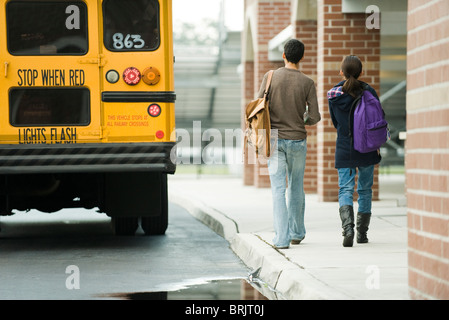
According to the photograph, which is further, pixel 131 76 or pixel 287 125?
pixel 131 76

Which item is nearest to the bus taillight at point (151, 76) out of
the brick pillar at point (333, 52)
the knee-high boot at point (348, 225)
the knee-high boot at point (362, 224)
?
the knee-high boot at point (348, 225)

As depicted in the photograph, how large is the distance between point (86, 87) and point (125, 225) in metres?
2.46

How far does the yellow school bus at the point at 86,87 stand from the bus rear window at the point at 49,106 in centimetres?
1

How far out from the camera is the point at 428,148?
5250 mm

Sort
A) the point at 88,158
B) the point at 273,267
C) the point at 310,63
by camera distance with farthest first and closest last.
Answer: the point at 310,63 < the point at 88,158 < the point at 273,267

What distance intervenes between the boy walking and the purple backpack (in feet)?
1.32

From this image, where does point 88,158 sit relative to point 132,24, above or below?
below

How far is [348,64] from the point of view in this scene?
8.71 metres

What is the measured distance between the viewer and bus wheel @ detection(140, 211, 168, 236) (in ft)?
36.8

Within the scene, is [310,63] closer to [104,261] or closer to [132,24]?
[132,24]

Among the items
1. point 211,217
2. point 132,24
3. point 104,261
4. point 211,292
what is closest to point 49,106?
point 132,24

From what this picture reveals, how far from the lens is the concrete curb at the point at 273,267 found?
6168mm

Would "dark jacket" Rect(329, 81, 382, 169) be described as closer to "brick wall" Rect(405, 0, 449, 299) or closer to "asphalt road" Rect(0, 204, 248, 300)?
"asphalt road" Rect(0, 204, 248, 300)

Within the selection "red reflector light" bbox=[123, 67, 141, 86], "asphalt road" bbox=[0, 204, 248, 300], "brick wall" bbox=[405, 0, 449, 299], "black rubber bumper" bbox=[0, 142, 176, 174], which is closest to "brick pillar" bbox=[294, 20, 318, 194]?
"asphalt road" bbox=[0, 204, 248, 300]
